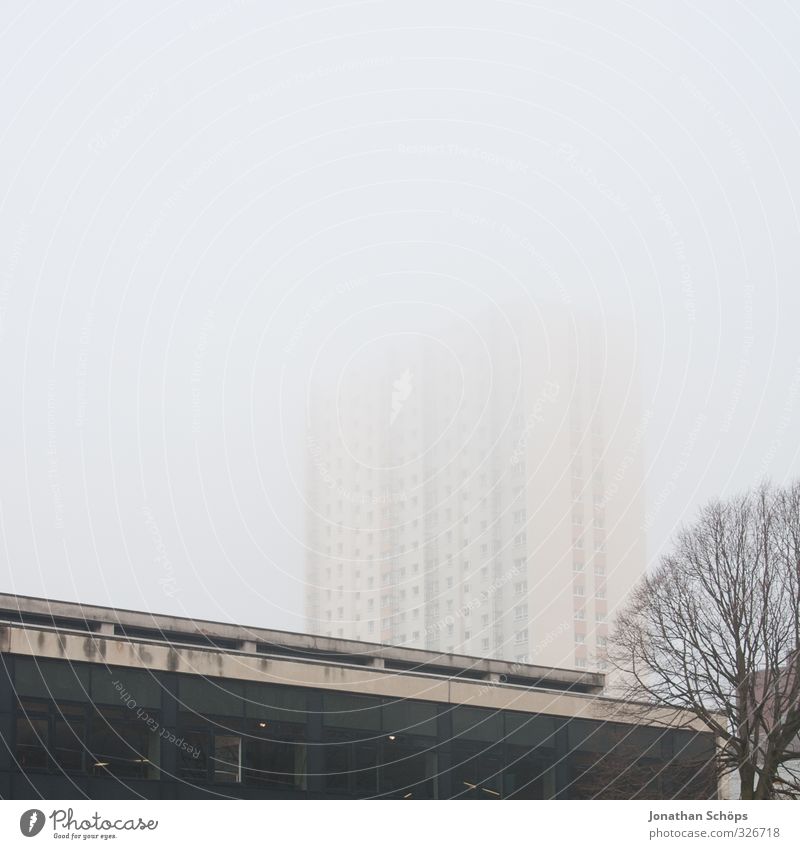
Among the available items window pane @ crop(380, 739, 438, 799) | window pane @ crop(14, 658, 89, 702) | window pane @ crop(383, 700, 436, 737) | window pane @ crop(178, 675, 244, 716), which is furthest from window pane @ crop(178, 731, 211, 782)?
window pane @ crop(383, 700, 436, 737)

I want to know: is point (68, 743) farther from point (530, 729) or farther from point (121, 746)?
point (530, 729)

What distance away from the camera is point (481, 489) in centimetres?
6781

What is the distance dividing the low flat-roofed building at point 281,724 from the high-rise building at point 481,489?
318 inches

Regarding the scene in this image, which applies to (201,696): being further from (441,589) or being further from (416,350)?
(441,589)

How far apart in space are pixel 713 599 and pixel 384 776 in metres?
13.0

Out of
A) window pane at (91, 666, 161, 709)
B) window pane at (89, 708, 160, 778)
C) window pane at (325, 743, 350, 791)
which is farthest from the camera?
window pane at (325, 743, 350, 791)

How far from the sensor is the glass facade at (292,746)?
107ft

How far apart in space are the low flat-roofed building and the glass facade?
41 mm

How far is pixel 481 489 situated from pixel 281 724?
32.9 metres

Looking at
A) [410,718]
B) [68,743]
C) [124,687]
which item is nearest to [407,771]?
[410,718]

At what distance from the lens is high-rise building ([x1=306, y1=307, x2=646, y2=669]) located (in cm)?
4772
